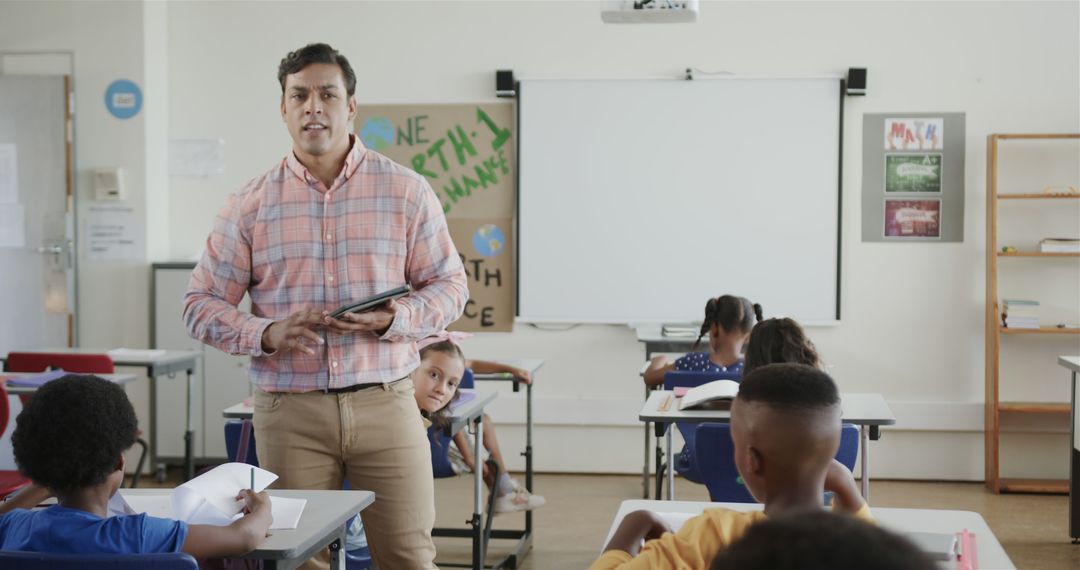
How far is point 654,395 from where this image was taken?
358cm

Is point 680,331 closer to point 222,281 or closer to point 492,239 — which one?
point 492,239

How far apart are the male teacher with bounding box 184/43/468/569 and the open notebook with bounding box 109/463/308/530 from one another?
0.69 ft

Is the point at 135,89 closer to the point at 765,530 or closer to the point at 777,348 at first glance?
the point at 777,348

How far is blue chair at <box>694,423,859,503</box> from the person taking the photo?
290cm

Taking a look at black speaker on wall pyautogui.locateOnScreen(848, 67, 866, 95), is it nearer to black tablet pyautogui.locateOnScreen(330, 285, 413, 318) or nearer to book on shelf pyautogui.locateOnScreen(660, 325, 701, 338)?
book on shelf pyautogui.locateOnScreen(660, 325, 701, 338)

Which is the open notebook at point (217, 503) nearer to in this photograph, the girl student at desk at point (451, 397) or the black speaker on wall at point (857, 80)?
the girl student at desk at point (451, 397)

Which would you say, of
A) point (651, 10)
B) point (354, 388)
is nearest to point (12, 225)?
point (651, 10)

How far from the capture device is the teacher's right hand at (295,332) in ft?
6.59

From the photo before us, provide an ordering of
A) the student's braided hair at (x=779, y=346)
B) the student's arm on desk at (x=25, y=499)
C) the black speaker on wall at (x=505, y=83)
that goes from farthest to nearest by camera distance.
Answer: the black speaker on wall at (x=505, y=83) → the student's braided hair at (x=779, y=346) → the student's arm on desk at (x=25, y=499)

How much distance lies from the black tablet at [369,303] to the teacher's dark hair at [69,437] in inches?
17.6

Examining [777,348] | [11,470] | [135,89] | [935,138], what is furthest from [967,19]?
[11,470]

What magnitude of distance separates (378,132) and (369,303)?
13.0 ft

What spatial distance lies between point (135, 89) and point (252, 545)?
4.64 meters

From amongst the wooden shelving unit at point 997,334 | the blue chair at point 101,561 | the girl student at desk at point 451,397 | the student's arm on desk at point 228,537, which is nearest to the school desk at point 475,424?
the girl student at desk at point 451,397
